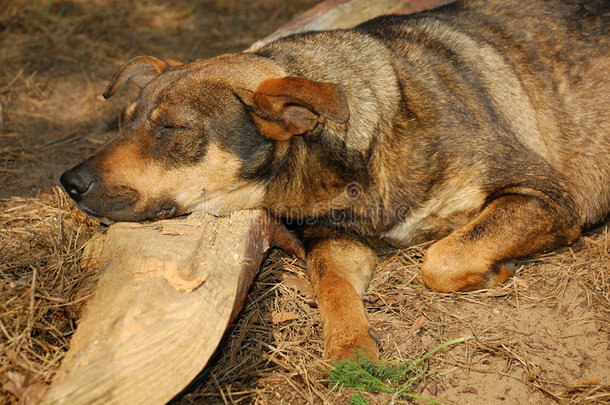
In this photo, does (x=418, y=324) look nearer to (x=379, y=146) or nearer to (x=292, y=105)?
(x=379, y=146)

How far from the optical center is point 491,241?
337 cm

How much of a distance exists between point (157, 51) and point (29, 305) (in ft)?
13.9

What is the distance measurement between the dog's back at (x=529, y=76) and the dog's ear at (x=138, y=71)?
4.87 ft

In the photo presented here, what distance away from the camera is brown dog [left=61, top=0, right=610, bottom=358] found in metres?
3.17

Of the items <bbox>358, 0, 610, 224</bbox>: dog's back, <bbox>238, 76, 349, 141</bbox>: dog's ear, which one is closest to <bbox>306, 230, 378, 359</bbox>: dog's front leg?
<bbox>238, 76, 349, 141</bbox>: dog's ear

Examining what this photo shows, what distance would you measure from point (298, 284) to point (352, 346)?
28.5 inches

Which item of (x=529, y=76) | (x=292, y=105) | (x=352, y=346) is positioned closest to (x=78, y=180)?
(x=292, y=105)

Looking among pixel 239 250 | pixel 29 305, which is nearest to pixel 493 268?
pixel 239 250

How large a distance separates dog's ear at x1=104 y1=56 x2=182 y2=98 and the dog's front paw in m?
2.12

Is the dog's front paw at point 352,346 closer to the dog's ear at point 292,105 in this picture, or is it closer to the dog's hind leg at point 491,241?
the dog's hind leg at point 491,241

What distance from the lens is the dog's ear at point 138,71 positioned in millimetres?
3716

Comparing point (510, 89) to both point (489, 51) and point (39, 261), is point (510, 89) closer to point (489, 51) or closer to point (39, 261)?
point (489, 51)

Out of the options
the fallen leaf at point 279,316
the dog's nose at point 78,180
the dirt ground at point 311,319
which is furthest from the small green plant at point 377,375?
the dog's nose at point 78,180

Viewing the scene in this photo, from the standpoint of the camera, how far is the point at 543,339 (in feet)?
10.1
